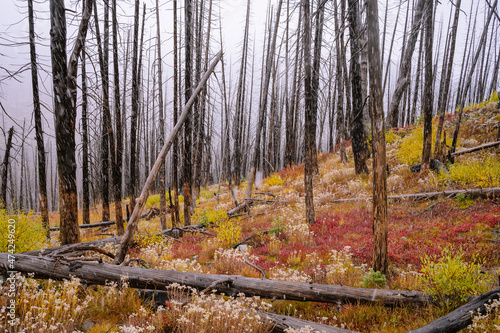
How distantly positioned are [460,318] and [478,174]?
689 cm

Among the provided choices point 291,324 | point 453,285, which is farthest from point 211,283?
point 453,285

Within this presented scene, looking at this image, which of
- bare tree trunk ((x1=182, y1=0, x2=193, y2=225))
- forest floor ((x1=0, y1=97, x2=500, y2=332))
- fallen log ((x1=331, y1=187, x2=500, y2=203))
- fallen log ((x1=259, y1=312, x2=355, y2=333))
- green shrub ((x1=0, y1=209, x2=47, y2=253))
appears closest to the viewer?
fallen log ((x1=259, y1=312, x2=355, y2=333))

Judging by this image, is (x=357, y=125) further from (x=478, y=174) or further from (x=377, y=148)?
(x=377, y=148)

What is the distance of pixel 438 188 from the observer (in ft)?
26.1

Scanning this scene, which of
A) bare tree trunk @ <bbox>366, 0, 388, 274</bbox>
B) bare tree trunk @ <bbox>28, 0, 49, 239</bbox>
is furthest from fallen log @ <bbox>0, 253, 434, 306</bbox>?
bare tree trunk @ <bbox>28, 0, 49, 239</bbox>

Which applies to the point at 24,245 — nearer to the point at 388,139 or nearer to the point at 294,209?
the point at 294,209

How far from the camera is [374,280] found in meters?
3.83

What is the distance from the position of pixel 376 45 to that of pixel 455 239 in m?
4.62

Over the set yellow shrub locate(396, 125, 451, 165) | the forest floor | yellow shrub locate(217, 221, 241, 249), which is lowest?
yellow shrub locate(217, 221, 241, 249)

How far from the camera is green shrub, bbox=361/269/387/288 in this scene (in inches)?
149

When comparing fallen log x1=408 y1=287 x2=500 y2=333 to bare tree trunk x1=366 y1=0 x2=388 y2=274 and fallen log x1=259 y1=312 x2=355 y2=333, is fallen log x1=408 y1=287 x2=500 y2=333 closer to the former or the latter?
fallen log x1=259 y1=312 x2=355 y2=333

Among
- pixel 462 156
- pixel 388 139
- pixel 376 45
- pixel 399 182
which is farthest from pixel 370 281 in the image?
pixel 388 139

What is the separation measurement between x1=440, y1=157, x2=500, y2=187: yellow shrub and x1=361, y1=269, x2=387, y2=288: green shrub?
599 centimetres

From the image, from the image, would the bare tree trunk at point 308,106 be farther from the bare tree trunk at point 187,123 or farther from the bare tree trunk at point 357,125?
the bare tree trunk at point 187,123
